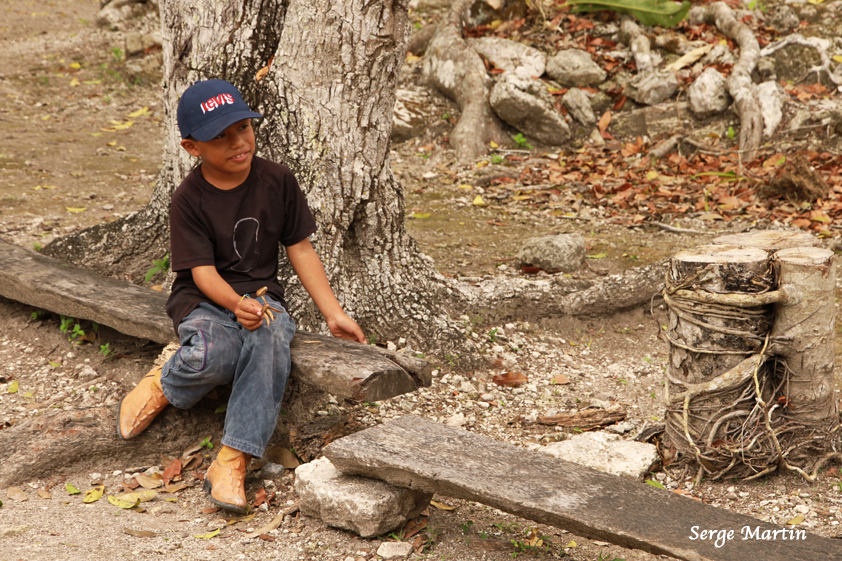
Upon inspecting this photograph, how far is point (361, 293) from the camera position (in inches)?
147

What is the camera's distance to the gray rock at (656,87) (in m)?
7.90

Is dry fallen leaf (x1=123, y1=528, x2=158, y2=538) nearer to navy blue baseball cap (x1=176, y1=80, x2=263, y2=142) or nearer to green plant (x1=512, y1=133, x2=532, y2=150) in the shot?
navy blue baseball cap (x1=176, y1=80, x2=263, y2=142)

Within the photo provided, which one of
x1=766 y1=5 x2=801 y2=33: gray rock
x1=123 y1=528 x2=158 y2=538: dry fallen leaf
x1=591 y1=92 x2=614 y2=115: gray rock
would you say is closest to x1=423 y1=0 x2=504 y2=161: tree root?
x1=591 y1=92 x2=614 y2=115: gray rock

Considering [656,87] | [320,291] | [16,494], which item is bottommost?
[16,494]

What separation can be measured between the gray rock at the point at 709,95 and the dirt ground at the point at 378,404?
2.53 meters

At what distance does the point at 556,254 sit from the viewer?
485 centimetres

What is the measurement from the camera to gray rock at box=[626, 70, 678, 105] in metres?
7.90

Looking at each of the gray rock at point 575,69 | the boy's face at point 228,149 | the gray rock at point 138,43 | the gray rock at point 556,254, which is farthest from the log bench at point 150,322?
the gray rock at point 138,43

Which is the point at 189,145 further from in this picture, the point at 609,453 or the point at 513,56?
the point at 513,56

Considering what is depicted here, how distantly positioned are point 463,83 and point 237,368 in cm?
623

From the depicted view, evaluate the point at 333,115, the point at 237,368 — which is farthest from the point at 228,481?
the point at 333,115

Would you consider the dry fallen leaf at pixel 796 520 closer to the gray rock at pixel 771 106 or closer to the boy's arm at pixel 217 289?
the boy's arm at pixel 217 289

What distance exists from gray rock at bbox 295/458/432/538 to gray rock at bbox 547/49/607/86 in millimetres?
6951
